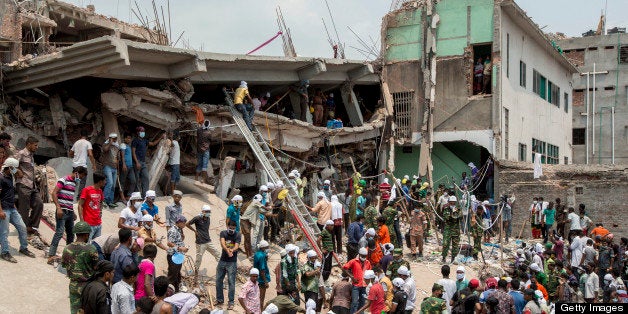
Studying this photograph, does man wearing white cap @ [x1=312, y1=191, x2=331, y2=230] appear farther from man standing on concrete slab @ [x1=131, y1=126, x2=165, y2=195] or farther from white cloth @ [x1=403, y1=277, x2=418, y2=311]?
white cloth @ [x1=403, y1=277, x2=418, y2=311]

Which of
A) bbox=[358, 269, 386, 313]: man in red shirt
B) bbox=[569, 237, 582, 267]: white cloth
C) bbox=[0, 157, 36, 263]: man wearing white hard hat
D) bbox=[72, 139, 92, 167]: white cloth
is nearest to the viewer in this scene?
bbox=[0, 157, 36, 263]: man wearing white hard hat

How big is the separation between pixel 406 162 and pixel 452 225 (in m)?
8.46

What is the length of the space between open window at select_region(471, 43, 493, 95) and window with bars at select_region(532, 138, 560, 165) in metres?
4.87

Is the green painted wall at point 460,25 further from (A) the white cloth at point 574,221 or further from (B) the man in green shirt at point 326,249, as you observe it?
(B) the man in green shirt at point 326,249

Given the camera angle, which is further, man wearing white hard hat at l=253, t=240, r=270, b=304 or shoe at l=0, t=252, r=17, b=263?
man wearing white hard hat at l=253, t=240, r=270, b=304

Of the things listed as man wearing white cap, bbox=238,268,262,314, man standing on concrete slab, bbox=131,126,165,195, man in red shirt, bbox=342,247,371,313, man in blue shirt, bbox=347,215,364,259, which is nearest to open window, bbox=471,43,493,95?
man in blue shirt, bbox=347,215,364,259

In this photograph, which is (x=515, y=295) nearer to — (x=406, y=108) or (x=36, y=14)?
(x=36, y=14)

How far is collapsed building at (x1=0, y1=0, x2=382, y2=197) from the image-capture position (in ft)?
43.7

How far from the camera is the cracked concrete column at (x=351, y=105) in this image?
21609 millimetres

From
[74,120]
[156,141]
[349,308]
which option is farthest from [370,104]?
[349,308]

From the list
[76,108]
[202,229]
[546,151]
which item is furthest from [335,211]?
[546,151]

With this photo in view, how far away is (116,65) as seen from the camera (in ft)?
41.2

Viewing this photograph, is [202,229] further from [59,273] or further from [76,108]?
[76,108]

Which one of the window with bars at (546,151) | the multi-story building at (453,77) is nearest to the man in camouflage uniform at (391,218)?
the multi-story building at (453,77)
